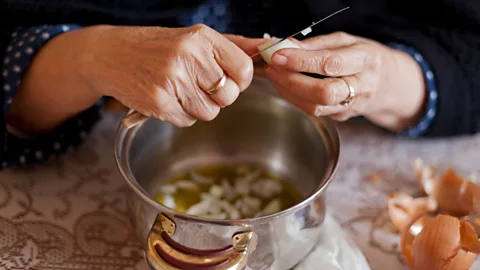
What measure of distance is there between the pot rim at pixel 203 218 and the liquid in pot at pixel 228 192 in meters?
0.12

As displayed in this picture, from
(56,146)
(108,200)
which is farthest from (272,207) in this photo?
(56,146)

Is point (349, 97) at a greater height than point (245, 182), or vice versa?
point (349, 97)

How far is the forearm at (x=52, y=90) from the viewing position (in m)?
0.76

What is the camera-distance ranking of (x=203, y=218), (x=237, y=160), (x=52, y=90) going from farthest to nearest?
(x=237, y=160)
(x=52, y=90)
(x=203, y=218)

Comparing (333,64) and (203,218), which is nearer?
(203,218)

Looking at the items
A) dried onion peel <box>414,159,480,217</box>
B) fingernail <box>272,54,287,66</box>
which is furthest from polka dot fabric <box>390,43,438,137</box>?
fingernail <box>272,54,287,66</box>

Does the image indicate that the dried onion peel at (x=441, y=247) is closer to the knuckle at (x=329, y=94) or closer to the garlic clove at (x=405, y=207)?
the garlic clove at (x=405, y=207)

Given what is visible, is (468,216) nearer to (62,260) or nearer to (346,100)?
(346,100)

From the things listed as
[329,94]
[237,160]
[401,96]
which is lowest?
[237,160]

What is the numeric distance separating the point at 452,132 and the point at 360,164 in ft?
0.63

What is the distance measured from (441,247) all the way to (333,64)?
27 centimetres

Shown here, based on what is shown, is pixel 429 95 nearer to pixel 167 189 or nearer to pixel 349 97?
pixel 349 97

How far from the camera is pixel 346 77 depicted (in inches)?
28.5

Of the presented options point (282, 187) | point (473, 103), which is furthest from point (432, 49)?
point (282, 187)
